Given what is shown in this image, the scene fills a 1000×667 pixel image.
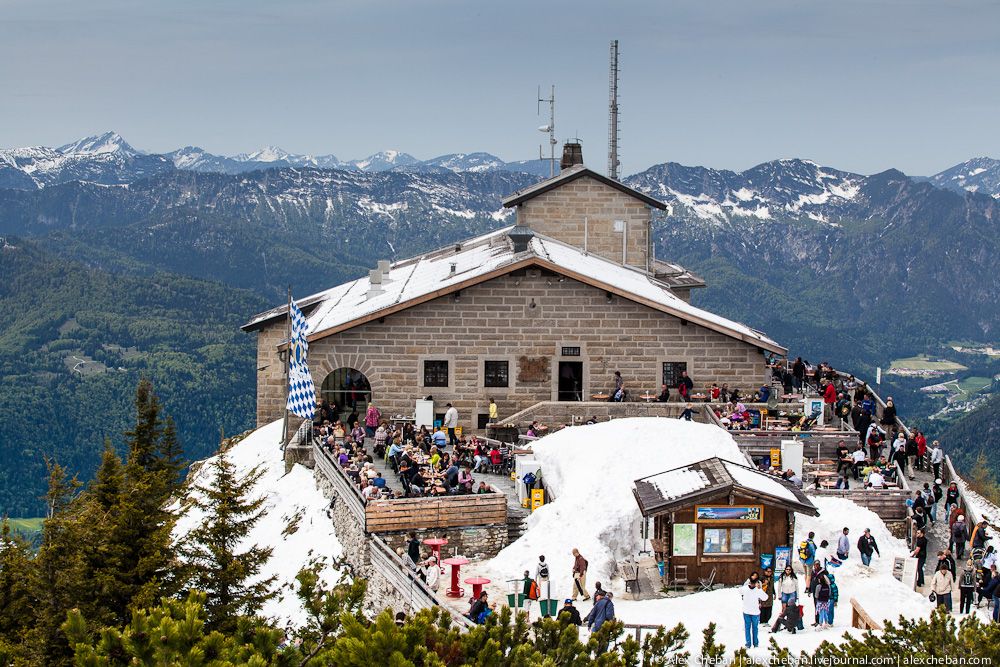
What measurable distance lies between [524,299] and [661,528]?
61.7 ft

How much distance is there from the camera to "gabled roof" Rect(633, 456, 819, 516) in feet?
106

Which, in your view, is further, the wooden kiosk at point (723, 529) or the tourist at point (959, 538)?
the tourist at point (959, 538)

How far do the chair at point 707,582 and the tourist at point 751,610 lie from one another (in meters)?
3.82

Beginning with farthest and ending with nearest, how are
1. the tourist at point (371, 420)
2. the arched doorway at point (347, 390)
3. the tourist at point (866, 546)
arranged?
the arched doorway at point (347, 390)
the tourist at point (371, 420)
the tourist at point (866, 546)

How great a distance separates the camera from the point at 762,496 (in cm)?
3234

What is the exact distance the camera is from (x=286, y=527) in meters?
41.4

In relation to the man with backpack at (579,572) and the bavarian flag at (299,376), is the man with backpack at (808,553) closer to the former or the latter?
the man with backpack at (579,572)

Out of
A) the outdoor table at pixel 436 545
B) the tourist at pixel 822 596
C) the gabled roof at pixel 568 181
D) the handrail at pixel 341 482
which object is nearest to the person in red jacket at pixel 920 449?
the tourist at pixel 822 596

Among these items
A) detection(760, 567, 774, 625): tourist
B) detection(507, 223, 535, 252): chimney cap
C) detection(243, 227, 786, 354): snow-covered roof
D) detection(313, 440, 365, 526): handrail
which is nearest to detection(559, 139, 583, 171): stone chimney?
detection(243, 227, 786, 354): snow-covered roof

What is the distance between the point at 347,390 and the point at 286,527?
382 inches

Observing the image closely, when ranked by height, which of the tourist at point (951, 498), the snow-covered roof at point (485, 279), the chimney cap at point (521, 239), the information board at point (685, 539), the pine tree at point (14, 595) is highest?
the chimney cap at point (521, 239)

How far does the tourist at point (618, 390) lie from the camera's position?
50.4m

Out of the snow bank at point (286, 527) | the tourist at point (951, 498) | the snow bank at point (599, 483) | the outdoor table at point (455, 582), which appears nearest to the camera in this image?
the outdoor table at point (455, 582)

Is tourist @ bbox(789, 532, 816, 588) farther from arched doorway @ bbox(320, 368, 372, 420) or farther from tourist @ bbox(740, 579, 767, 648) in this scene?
arched doorway @ bbox(320, 368, 372, 420)
